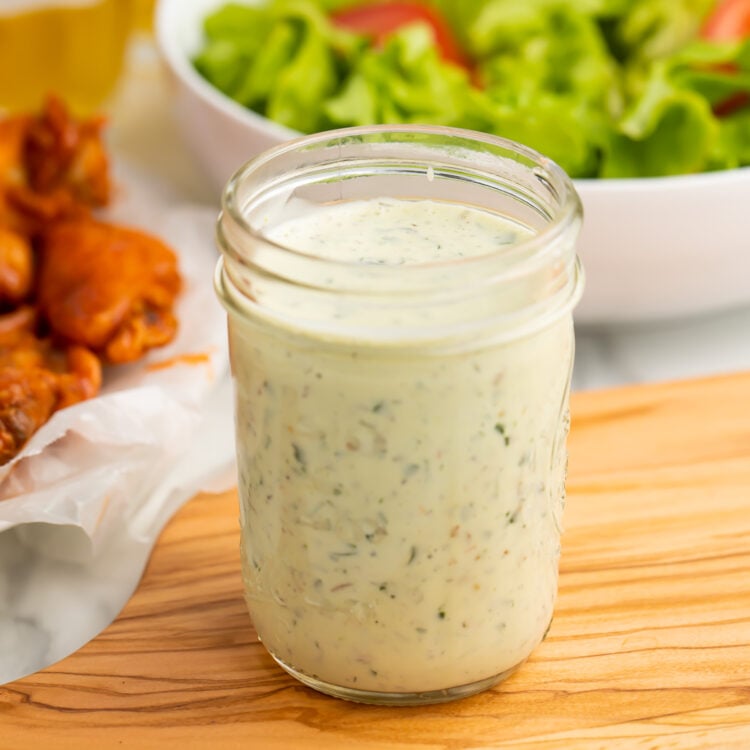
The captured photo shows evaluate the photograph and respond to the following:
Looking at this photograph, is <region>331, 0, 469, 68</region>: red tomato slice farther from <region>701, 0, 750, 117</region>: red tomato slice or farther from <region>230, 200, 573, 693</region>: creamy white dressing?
<region>230, 200, 573, 693</region>: creamy white dressing

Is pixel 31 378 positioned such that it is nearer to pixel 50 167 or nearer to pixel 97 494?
pixel 97 494

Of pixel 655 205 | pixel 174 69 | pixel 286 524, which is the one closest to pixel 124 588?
pixel 286 524

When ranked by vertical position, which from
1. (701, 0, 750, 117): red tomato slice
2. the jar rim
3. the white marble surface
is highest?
the jar rim

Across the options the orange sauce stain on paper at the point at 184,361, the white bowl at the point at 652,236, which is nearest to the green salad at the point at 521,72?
the white bowl at the point at 652,236

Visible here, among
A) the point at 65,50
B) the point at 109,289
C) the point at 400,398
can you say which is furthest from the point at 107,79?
the point at 400,398

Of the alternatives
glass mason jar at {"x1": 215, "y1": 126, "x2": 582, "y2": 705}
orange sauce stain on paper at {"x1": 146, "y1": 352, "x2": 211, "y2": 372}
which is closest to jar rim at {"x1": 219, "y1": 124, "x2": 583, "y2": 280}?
glass mason jar at {"x1": 215, "y1": 126, "x2": 582, "y2": 705}

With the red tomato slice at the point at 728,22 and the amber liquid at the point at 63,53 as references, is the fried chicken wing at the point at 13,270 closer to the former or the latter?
the amber liquid at the point at 63,53
